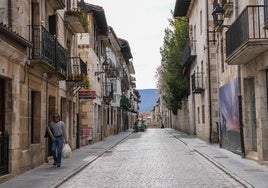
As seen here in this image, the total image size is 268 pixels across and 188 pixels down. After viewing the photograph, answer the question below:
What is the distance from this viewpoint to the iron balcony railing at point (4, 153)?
11391mm

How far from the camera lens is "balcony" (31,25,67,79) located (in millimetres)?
14109

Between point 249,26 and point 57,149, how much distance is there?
272 inches

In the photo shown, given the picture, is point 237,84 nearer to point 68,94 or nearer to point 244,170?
point 244,170

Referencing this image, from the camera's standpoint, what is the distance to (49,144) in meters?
17.5

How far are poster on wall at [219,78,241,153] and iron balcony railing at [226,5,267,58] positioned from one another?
11.6 ft

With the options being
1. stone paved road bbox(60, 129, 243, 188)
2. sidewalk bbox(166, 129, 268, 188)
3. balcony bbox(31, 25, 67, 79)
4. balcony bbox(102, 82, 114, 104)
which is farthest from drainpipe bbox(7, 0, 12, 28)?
balcony bbox(102, 82, 114, 104)

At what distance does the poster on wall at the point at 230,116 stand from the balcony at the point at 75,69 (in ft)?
20.6

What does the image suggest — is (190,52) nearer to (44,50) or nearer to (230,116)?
(230,116)

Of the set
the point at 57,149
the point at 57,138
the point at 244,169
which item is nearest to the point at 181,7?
the point at 57,138

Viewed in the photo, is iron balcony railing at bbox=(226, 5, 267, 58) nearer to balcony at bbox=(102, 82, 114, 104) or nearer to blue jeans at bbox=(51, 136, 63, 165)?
blue jeans at bbox=(51, 136, 63, 165)

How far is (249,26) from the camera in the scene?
1430 cm

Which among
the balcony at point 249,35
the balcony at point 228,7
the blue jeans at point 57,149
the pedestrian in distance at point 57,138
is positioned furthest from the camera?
the balcony at point 228,7

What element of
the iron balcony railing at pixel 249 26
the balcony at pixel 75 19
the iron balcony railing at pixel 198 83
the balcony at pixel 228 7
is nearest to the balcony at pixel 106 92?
the iron balcony railing at pixel 198 83

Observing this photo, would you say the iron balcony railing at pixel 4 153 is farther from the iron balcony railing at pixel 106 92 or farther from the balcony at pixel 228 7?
the iron balcony railing at pixel 106 92
